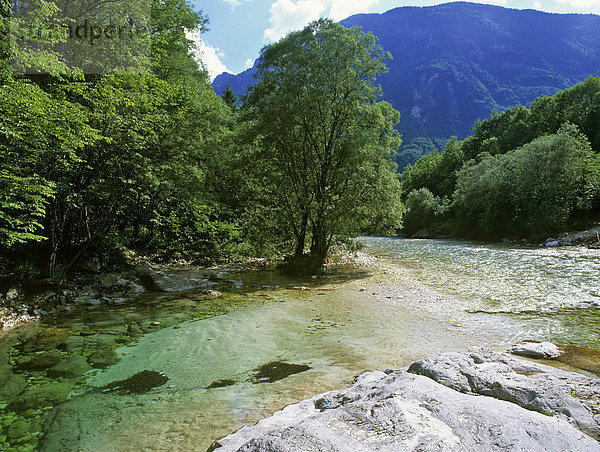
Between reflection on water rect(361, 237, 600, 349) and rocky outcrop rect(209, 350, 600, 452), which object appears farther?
reflection on water rect(361, 237, 600, 349)

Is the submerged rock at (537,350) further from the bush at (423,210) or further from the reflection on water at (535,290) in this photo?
the bush at (423,210)

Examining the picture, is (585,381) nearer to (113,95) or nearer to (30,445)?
(30,445)

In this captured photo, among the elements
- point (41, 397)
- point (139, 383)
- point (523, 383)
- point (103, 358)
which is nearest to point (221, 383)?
point (139, 383)

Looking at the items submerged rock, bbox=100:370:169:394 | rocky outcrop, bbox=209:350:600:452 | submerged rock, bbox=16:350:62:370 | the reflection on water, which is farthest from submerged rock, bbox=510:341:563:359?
submerged rock, bbox=16:350:62:370

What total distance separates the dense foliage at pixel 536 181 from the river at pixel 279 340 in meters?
26.8

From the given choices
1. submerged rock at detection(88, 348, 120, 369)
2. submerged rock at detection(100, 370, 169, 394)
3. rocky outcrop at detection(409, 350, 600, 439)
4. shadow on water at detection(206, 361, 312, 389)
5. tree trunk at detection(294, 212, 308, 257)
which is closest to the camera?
rocky outcrop at detection(409, 350, 600, 439)

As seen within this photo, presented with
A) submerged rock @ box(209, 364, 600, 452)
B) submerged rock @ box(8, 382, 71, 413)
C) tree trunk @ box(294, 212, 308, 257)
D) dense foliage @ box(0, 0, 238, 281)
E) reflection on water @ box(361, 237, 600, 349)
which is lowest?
reflection on water @ box(361, 237, 600, 349)

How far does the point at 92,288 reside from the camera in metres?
11.0

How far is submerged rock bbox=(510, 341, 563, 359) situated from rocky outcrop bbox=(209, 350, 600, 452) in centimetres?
142

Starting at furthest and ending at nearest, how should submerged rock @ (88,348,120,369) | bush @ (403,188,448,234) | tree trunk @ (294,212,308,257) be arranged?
bush @ (403,188,448,234)
tree trunk @ (294,212,308,257)
submerged rock @ (88,348,120,369)

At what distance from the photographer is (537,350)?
227 inches

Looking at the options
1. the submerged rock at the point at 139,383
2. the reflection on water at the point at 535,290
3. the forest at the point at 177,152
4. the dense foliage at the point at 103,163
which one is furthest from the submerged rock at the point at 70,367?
the reflection on water at the point at 535,290

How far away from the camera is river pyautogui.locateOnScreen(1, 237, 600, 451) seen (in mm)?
4051

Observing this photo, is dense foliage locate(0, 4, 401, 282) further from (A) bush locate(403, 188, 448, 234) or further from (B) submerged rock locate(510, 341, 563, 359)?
(A) bush locate(403, 188, 448, 234)
